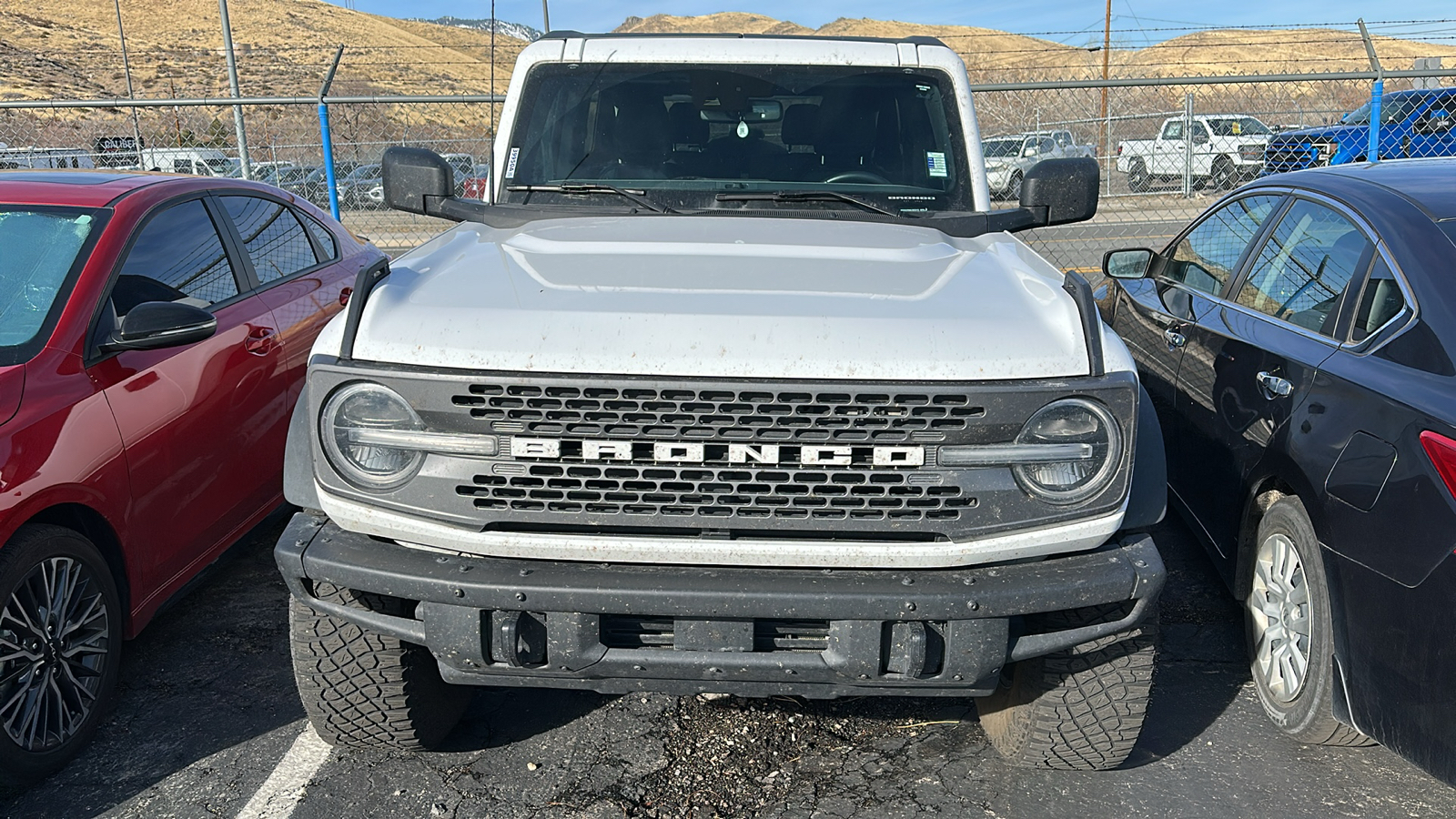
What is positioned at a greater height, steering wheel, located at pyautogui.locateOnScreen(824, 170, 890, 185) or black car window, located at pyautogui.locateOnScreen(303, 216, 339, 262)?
steering wheel, located at pyautogui.locateOnScreen(824, 170, 890, 185)

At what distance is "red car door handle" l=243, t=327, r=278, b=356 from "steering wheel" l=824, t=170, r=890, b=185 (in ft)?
7.59

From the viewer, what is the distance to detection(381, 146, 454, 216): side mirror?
3.92m

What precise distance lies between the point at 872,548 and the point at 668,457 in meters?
0.51

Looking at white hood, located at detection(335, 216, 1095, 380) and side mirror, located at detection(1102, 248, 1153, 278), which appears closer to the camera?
white hood, located at detection(335, 216, 1095, 380)

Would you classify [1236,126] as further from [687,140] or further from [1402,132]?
[687,140]

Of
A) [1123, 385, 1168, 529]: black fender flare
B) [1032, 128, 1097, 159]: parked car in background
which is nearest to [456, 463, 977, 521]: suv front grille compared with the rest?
[1123, 385, 1168, 529]: black fender flare

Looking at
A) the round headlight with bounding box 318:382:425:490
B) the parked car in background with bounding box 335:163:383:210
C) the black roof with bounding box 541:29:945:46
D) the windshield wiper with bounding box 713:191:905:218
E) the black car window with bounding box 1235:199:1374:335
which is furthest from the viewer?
the parked car in background with bounding box 335:163:383:210

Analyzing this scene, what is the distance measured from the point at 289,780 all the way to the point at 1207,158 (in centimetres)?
1414

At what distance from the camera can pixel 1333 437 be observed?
3.01 m

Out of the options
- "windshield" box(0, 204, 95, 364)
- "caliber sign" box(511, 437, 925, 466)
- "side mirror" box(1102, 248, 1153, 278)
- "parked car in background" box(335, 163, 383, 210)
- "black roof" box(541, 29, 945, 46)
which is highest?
"black roof" box(541, 29, 945, 46)

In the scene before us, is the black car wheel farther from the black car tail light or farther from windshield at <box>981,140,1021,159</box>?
windshield at <box>981,140,1021,159</box>

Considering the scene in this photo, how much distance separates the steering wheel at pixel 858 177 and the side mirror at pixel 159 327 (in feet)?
7.15

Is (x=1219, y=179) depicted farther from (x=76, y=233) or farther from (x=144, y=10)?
(x=144, y=10)

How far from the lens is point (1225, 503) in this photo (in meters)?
3.79
